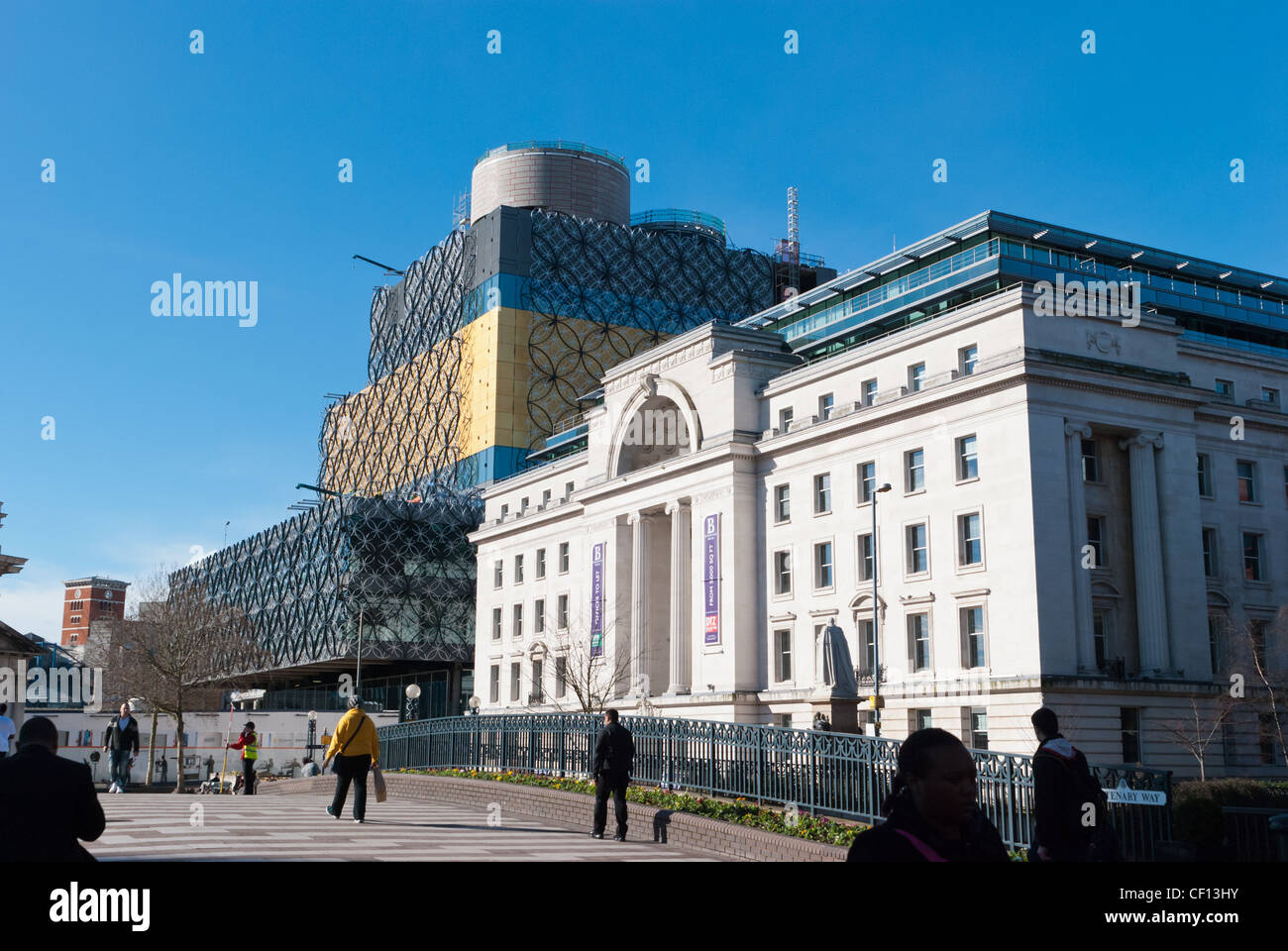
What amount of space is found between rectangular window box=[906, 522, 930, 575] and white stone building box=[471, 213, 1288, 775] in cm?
17

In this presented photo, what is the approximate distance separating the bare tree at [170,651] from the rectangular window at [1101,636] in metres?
35.0

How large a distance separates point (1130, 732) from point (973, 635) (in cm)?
635

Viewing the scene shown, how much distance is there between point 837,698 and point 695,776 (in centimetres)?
404

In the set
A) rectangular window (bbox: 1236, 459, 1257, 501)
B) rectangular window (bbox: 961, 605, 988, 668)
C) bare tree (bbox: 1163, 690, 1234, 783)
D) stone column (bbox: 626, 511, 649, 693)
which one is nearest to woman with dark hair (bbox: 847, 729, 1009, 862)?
rectangular window (bbox: 961, 605, 988, 668)

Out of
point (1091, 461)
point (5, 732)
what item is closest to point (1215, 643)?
point (1091, 461)

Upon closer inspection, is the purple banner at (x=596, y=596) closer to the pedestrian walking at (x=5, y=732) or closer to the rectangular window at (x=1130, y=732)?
the rectangular window at (x=1130, y=732)

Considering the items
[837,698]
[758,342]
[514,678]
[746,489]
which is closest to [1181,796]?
[837,698]

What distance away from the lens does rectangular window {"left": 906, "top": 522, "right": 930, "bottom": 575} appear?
49.6m

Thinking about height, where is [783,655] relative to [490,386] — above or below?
below

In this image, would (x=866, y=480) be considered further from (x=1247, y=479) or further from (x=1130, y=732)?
(x=1247, y=479)

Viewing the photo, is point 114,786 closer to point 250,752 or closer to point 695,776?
point 250,752

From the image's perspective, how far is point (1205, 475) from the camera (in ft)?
170

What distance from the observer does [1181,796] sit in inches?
1227
